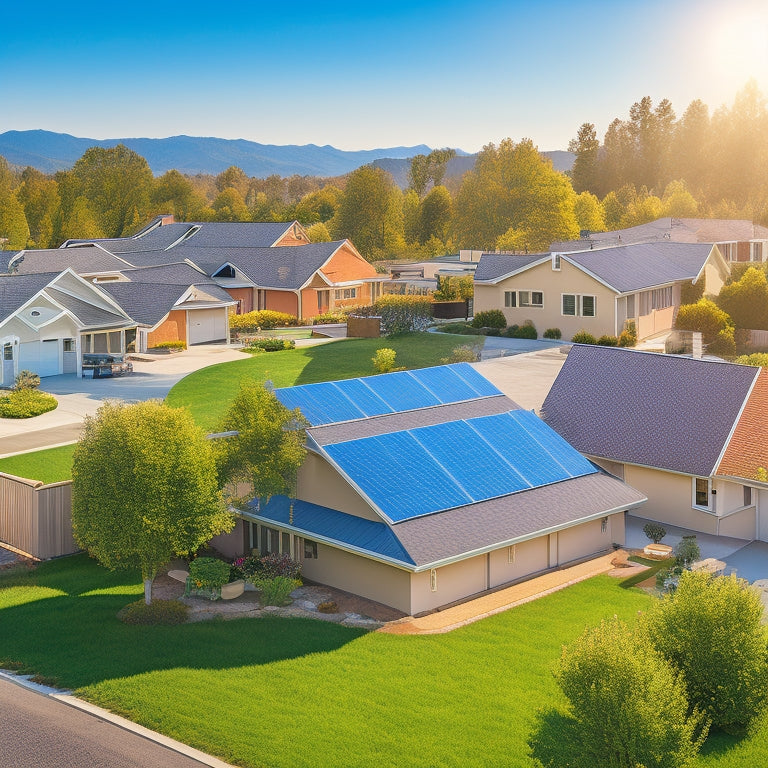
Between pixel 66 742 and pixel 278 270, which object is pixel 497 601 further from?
pixel 278 270

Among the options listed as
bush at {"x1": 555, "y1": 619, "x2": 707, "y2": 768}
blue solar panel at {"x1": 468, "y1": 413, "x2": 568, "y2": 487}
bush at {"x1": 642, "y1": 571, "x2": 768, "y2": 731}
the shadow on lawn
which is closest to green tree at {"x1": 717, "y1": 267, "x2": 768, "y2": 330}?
blue solar panel at {"x1": 468, "y1": 413, "x2": 568, "y2": 487}

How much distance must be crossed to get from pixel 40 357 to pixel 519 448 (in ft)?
105

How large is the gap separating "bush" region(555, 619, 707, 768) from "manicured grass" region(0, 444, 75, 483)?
22.4m

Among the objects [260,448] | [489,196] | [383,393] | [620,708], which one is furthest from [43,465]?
[489,196]

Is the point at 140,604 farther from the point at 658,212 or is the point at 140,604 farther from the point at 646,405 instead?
the point at 658,212

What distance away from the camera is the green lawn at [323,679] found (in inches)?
651

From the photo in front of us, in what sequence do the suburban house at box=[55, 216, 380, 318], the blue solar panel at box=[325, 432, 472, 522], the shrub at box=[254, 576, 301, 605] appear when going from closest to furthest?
the shrub at box=[254, 576, 301, 605] → the blue solar panel at box=[325, 432, 472, 522] → the suburban house at box=[55, 216, 380, 318]

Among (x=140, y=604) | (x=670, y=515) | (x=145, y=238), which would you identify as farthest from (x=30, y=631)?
(x=145, y=238)

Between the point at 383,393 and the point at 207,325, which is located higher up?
the point at 207,325

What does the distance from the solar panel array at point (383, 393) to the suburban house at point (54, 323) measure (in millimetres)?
26970

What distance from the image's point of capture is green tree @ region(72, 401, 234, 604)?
2225 cm

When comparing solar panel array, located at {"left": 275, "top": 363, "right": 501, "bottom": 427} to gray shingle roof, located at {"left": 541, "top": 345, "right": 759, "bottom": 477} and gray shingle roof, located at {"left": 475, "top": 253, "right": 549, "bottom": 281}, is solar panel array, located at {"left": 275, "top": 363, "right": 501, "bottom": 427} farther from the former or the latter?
gray shingle roof, located at {"left": 475, "top": 253, "right": 549, "bottom": 281}

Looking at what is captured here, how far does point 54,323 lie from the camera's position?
5288 cm

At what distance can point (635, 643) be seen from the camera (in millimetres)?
14836
